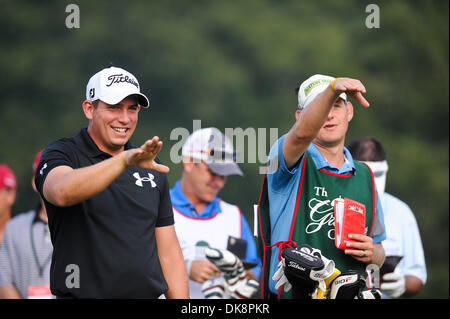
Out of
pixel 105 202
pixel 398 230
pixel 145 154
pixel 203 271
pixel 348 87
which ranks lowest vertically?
pixel 203 271

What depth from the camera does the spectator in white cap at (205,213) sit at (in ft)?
17.2

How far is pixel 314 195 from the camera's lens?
11.9 ft

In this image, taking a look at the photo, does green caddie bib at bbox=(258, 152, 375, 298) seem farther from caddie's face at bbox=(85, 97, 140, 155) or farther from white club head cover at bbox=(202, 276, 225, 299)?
white club head cover at bbox=(202, 276, 225, 299)

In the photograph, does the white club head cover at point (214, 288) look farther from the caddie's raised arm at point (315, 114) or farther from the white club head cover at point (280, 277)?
the caddie's raised arm at point (315, 114)

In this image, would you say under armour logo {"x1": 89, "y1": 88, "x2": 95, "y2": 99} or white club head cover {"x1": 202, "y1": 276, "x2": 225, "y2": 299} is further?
white club head cover {"x1": 202, "y1": 276, "x2": 225, "y2": 299}

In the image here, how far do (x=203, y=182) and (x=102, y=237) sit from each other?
2513mm

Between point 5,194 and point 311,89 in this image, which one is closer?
point 311,89

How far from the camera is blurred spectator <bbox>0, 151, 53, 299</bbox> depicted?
561 centimetres

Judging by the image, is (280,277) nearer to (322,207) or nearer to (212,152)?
(322,207)

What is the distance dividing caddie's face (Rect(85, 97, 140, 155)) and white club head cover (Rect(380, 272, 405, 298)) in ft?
8.88

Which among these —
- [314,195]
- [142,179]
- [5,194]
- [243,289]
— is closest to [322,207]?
[314,195]

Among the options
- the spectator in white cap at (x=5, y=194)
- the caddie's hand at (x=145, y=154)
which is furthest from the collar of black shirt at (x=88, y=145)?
the spectator in white cap at (x=5, y=194)

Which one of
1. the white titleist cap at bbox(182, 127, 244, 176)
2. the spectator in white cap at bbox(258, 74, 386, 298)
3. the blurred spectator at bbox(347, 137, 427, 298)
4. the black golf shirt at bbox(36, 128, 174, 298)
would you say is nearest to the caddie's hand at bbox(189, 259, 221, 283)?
the white titleist cap at bbox(182, 127, 244, 176)
